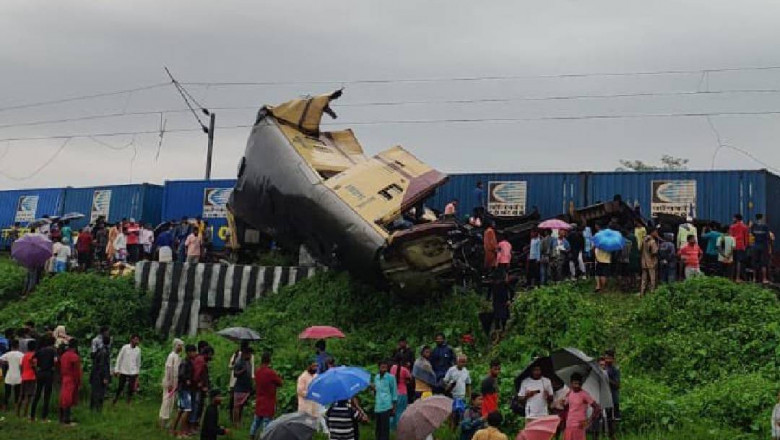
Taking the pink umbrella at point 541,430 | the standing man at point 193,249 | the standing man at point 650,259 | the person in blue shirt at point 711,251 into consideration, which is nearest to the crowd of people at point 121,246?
the standing man at point 193,249

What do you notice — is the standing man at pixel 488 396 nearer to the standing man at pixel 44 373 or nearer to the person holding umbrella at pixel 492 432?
the person holding umbrella at pixel 492 432

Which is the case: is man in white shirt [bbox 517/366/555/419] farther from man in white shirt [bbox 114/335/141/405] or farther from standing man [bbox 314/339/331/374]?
man in white shirt [bbox 114/335/141/405]

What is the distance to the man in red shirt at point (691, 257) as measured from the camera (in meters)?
16.5

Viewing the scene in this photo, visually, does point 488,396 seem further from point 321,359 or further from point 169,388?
point 169,388

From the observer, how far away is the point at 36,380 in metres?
12.4

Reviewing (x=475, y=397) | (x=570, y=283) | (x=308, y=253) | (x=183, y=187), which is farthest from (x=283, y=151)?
(x=183, y=187)

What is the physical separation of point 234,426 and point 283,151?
6.94m

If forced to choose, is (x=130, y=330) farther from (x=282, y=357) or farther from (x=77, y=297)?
(x=282, y=357)

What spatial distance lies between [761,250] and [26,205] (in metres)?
27.6

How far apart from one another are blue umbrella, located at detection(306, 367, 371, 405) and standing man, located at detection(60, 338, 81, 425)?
4853 millimetres

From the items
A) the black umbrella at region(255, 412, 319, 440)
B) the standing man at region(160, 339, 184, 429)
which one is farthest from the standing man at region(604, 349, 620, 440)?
the standing man at region(160, 339, 184, 429)

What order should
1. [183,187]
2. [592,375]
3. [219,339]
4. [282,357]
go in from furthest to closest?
[183,187]
[219,339]
[282,357]
[592,375]

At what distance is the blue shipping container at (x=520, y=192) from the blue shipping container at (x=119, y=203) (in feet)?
37.4

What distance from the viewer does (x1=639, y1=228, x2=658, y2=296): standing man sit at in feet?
54.6
